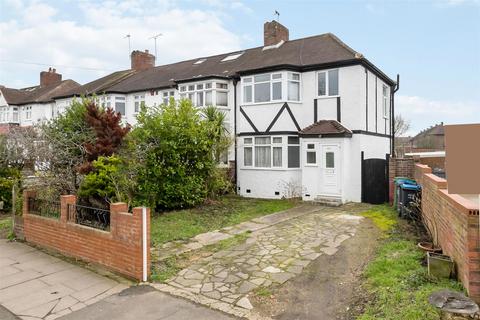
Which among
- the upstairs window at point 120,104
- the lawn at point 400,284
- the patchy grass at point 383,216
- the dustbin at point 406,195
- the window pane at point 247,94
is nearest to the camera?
the lawn at point 400,284

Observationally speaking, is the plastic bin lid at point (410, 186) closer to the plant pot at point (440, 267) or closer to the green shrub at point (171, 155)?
the plant pot at point (440, 267)

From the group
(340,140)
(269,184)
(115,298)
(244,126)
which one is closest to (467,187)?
(115,298)

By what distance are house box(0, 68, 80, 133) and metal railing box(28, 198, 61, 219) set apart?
2177cm

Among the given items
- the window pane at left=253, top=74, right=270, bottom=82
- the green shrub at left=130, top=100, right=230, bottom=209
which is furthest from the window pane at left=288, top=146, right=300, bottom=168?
the green shrub at left=130, top=100, right=230, bottom=209

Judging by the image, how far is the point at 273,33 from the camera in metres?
18.6

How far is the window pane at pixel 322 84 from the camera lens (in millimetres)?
14160

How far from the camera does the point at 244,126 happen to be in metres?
15.6

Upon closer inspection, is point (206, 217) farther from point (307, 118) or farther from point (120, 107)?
point (120, 107)

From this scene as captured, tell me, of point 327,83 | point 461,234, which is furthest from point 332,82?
point 461,234

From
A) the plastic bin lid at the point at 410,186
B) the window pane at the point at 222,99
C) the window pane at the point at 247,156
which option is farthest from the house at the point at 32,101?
the plastic bin lid at the point at 410,186

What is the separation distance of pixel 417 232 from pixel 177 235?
5.77 m

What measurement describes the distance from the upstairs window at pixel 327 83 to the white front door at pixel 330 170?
2.34 meters

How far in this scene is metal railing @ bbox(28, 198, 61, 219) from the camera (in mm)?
7985

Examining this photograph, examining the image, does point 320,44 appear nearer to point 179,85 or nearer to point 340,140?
point 340,140
